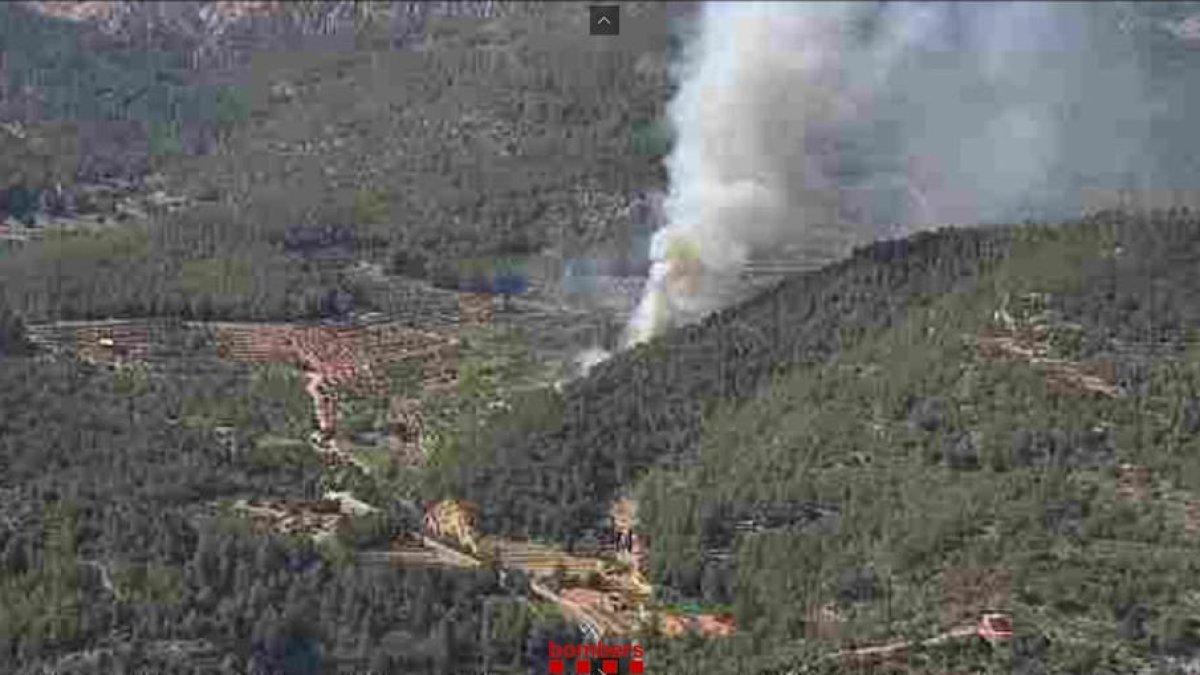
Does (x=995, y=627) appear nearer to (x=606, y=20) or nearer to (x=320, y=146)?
(x=320, y=146)

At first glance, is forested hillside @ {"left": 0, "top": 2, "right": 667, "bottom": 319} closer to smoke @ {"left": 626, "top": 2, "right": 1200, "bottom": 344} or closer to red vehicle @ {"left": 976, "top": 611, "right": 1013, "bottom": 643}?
smoke @ {"left": 626, "top": 2, "right": 1200, "bottom": 344}

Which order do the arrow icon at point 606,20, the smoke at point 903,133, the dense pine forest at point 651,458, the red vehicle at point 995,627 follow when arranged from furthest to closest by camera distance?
the arrow icon at point 606,20, the smoke at point 903,133, the dense pine forest at point 651,458, the red vehicle at point 995,627

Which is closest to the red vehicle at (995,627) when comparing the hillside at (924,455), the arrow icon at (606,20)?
the hillside at (924,455)

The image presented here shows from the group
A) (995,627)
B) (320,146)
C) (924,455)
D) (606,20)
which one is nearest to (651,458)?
(924,455)

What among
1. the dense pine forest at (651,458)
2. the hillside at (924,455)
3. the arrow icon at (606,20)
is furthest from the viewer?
the arrow icon at (606,20)

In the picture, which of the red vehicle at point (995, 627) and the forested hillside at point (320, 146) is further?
the forested hillside at point (320, 146)

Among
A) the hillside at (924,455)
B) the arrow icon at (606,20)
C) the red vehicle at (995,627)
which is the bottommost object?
the red vehicle at (995,627)

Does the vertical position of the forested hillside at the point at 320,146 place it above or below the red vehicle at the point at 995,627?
above

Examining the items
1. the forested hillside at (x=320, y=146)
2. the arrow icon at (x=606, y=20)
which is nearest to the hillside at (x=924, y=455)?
the forested hillside at (x=320, y=146)

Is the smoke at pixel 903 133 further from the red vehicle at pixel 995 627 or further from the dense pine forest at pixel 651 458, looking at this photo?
the red vehicle at pixel 995 627

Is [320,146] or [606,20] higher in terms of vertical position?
[606,20]

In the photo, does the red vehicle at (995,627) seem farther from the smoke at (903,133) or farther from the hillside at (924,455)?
the smoke at (903,133)
